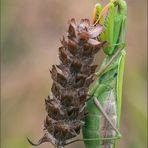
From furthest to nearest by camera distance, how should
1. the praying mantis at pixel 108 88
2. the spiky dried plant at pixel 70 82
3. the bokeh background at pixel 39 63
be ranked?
the bokeh background at pixel 39 63, the praying mantis at pixel 108 88, the spiky dried plant at pixel 70 82

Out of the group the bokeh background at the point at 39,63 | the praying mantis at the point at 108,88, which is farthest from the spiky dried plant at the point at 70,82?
the bokeh background at the point at 39,63

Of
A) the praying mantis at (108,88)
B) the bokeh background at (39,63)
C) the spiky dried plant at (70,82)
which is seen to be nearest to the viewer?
the spiky dried plant at (70,82)

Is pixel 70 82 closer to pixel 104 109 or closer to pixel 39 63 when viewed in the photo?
pixel 104 109

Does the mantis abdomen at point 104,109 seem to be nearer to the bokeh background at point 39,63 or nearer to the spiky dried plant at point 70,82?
the spiky dried plant at point 70,82

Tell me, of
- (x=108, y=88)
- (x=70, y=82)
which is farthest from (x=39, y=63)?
(x=70, y=82)

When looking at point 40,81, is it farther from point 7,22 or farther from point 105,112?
point 105,112

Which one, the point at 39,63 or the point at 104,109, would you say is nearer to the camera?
the point at 104,109

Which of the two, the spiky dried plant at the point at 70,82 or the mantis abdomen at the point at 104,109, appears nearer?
the spiky dried plant at the point at 70,82
